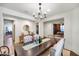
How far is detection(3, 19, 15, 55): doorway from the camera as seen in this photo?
1540mm

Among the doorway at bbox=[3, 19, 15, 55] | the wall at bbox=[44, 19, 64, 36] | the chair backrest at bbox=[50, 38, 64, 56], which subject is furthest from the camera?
the wall at bbox=[44, 19, 64, 36]

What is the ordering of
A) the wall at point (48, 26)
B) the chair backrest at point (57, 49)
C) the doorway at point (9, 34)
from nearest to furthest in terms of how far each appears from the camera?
the chair backrest at point (57, 49)
the doorway at point (9, 34)
the wall at point (48, 26)

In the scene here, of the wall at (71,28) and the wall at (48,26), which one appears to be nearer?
the wall at (71,28)

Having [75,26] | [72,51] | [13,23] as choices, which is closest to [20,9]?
[13,23]

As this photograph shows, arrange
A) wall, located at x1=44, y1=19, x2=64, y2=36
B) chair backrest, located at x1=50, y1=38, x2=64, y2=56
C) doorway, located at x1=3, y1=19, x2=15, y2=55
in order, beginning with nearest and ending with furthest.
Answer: chair backrest, located at x1=50, y1=38, x2=64, y2=56 < doorway, located at x1=3, y1=19, x2=15, y2=55 < wall, located at x1=44, y1=19, x2=64, y2=36

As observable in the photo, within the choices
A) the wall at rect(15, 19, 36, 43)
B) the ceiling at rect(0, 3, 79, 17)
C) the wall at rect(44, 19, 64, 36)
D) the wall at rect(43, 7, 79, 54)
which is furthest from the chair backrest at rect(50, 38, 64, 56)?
the ceiling at rect(0, 3, 79, 17)

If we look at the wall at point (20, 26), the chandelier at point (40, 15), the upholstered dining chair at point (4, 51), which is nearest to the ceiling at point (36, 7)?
the chandelier at point (40, 15)

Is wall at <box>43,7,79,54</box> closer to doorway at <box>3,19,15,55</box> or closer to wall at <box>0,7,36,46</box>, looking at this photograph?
wall at <box>0,7,36,46</box>

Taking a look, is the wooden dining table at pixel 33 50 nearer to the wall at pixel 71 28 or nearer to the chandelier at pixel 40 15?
the wall at pixel 71 28

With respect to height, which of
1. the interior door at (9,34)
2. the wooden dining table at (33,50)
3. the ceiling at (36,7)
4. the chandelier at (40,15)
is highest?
the ceiling at (36,7)

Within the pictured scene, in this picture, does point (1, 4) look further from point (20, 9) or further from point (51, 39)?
point (51, 39)

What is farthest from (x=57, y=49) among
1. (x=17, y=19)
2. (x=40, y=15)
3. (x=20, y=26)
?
(x=17, y=19)

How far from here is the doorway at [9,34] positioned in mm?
1540

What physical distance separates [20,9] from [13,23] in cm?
30
